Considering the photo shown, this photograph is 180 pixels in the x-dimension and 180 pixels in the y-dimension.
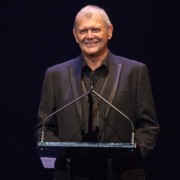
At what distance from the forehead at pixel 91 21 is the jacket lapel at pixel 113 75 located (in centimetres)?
22

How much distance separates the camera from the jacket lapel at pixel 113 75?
2.99 metres

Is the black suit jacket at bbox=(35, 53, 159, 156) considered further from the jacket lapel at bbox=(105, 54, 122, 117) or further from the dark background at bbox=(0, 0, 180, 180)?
the dark background at bbox=(0, 0, 180, 180)

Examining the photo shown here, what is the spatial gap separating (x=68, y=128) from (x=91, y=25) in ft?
1.94

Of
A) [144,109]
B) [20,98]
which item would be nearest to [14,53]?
[20,98]

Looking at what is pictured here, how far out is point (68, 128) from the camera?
3.01 meters

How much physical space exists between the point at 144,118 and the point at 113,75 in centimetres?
31

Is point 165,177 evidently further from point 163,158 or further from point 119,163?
point 119,163

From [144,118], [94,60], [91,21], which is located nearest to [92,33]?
[91,21]

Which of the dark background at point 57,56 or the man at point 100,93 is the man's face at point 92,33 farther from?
the dark background at point 57,56

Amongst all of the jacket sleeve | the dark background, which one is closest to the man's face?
the jacket sleeve

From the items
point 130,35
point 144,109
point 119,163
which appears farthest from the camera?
point 130,35

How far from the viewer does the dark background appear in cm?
414

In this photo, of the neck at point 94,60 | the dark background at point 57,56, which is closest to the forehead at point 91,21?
the neck at point 94,60

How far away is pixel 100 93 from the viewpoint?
301cm
